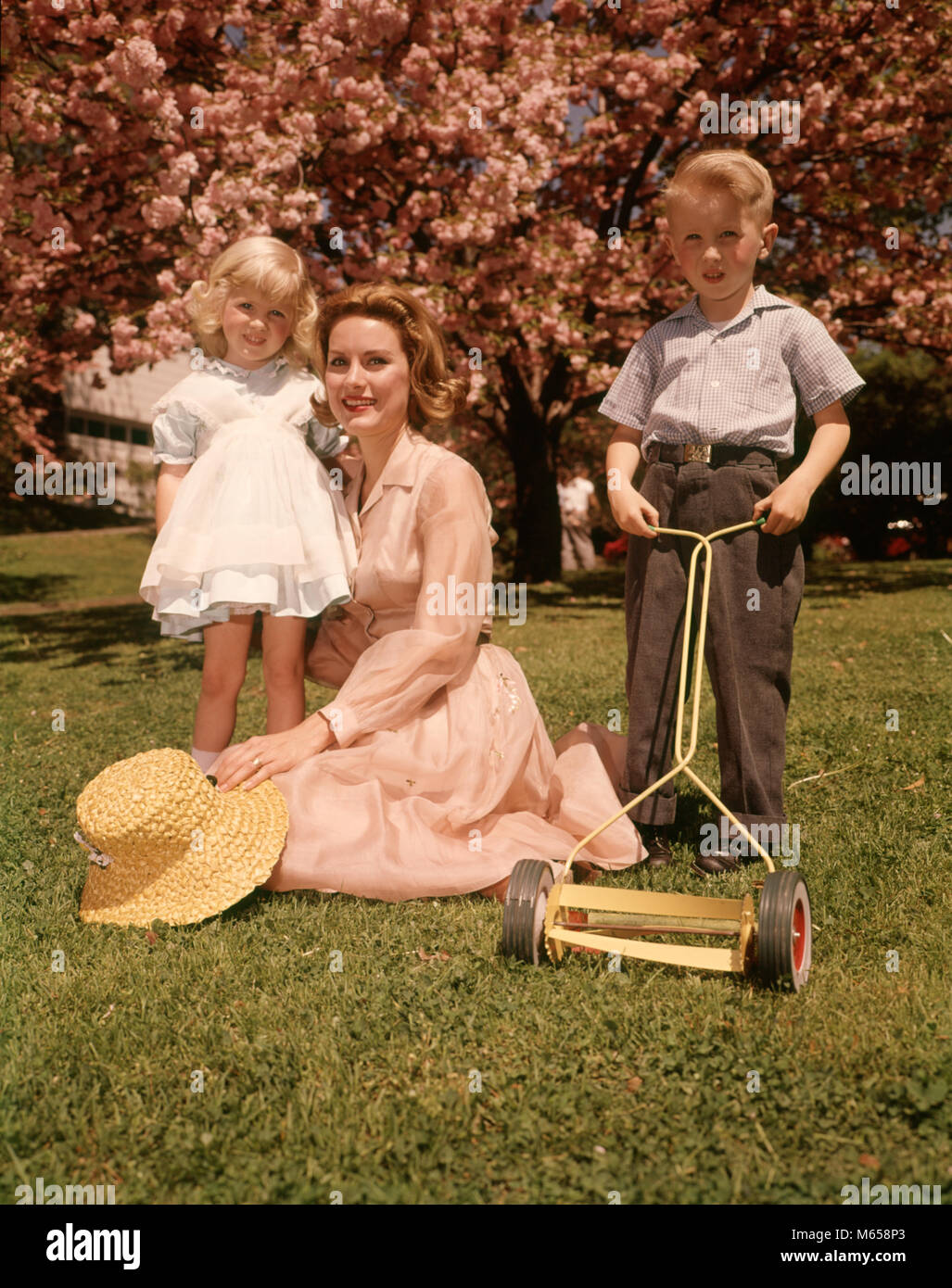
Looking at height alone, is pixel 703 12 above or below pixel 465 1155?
above

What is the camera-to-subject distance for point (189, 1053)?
8.70 feet

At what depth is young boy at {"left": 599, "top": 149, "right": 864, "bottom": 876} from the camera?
11.6ft

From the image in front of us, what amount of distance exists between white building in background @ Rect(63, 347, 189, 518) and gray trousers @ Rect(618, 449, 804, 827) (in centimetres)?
3270

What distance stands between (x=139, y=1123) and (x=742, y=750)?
230 cm

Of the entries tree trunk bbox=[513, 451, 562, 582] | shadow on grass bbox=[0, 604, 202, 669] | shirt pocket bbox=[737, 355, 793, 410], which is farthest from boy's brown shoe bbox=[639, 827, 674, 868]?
tree trunk bbox=[513, 451, 562, 582]

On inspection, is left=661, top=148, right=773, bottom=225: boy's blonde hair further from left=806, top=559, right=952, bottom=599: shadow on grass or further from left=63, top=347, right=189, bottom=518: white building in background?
left=63, top=347, right=189, bottom=518: white building in background

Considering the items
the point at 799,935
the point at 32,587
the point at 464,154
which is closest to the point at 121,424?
the point at 32,587

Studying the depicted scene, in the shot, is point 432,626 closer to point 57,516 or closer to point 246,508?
point 246,508

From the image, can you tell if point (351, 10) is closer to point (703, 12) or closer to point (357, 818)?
point (703, 12)

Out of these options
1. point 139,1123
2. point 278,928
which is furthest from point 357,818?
point 139,1123

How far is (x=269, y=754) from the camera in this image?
3635 millimetres

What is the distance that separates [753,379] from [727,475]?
0.34 m

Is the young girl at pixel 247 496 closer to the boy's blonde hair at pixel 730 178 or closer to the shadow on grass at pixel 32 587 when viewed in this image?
the boy's blonde hair at pixel 730 178

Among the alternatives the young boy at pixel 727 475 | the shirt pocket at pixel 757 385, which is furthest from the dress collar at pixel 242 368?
the shirt pocket at pixel 757 385
